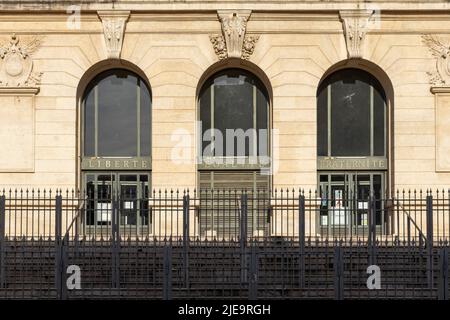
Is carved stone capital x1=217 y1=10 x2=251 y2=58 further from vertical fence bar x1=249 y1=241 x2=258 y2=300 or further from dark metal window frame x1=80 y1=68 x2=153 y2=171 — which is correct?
vertical fence bar x1=249 y1=241 x2=258 y2=300

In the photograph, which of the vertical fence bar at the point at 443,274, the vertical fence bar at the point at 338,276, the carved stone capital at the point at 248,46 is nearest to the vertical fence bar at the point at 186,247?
the vertical fence bar at the point at 338,276

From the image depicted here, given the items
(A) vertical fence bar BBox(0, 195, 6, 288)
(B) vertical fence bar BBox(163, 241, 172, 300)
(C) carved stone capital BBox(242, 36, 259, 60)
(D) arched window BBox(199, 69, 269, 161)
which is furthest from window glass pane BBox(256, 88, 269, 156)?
(A) vertical fence bar BBox(0, 195, 6, 288)

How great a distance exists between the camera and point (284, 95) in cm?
3250

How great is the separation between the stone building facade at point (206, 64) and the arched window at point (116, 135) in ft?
2.75

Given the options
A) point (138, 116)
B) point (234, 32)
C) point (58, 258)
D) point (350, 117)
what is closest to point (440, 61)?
point (350, 117)

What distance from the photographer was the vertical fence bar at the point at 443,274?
928 inches

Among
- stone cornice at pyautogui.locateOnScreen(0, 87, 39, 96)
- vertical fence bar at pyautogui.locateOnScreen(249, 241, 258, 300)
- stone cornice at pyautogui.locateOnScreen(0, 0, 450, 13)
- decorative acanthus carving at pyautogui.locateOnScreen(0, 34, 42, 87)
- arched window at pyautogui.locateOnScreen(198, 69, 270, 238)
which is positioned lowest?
vertical fence bar at pyautogui.locateOnScreen(249, 241, 258, 300)

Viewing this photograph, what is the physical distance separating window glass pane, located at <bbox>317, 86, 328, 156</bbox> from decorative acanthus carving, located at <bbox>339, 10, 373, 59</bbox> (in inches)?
73.1

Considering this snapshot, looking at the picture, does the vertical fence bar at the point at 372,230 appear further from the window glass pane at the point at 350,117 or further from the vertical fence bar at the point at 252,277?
the window glass pane at the point at 350,117

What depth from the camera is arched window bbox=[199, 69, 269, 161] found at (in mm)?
33250

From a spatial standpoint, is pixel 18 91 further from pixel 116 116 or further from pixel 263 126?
pixel 263 126

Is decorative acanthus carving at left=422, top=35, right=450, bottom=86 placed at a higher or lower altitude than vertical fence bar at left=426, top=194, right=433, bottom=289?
higher
